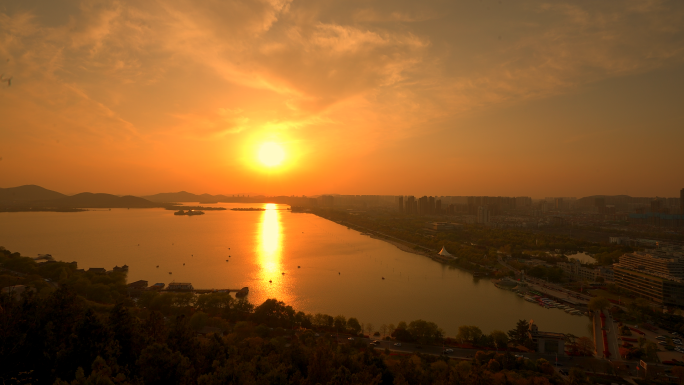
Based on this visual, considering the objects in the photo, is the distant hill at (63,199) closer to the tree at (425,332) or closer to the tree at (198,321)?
the tree at (198,321)

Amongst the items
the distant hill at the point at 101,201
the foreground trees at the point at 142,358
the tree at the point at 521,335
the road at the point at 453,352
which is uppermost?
the distant hill at the point at 101,201

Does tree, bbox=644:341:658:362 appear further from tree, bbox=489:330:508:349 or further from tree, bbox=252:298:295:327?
tree, bbox=252:298:295:327

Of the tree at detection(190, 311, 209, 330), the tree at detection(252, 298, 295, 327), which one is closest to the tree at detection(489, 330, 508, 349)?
the tree at detection(252, 298, 295, 327)

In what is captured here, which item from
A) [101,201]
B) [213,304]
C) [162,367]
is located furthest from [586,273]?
[101,201]

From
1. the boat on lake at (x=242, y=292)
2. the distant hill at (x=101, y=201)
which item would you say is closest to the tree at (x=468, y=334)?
the boat on lake at (x=242, y=292)

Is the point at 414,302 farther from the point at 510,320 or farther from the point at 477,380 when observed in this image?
the point at 477,380

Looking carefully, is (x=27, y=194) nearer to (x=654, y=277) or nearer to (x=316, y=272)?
(x=316, y=272)
